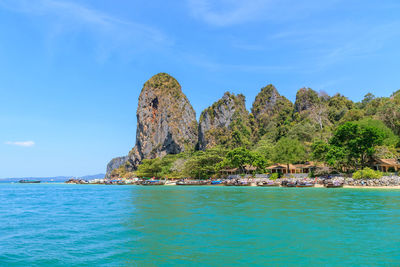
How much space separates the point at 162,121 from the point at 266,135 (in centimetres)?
5655

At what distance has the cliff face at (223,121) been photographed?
122 m

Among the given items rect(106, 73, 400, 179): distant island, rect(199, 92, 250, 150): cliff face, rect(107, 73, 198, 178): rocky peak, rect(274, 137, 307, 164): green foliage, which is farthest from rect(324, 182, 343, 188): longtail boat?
rect(107, 73, 198, 178): rocky peak

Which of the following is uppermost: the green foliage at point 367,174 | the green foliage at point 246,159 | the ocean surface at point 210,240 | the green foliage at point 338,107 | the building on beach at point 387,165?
the green foliage at point 338,107

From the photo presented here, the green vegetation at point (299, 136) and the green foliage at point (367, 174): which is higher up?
the green vegetation at point (299, 136)

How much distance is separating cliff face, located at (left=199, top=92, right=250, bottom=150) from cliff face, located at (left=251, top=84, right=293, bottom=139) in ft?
18.4

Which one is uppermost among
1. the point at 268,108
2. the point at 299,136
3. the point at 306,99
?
the point at 268,108

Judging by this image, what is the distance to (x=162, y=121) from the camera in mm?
148500

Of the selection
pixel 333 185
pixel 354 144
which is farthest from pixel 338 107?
pixel 333 185

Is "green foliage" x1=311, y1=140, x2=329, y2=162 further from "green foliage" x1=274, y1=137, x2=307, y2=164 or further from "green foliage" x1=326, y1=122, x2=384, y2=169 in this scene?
"green foliage" x1=274, y1=137, x2=307, y2=164

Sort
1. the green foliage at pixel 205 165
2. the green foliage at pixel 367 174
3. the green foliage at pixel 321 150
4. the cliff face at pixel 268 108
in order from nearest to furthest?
the green foliage at pixel 367 174, the green foliage at pixel 321 150, the green foliage at pixel 205 165, the cliff face at pixel 268 108

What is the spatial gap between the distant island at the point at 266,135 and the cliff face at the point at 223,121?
423mm

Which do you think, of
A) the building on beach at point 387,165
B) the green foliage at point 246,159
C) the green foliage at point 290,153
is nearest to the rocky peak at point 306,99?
the green foliage at point 290,153

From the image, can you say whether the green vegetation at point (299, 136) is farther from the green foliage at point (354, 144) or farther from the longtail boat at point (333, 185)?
the longtail boat at point (333, 185)

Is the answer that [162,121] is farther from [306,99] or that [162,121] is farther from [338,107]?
[338,107]
